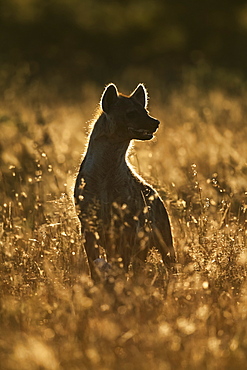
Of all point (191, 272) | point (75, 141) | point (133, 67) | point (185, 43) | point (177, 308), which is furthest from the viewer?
point (185, 43)

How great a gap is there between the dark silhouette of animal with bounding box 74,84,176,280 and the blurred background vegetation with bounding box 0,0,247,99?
1856 centimetres

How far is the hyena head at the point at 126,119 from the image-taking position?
701 centimetres

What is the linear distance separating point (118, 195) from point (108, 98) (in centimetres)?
92

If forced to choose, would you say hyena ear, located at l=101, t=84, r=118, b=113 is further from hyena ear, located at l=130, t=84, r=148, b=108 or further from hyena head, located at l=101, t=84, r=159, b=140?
hyena ear, located at l=130, t=84, r=148, b=108

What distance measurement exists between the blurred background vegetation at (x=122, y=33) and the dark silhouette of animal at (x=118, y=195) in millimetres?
18561

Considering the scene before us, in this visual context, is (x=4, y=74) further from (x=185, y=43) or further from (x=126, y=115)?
(x=185, y=43)

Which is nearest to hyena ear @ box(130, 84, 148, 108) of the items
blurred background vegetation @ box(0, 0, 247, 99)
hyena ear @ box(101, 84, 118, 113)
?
hyena ear @ box(101, 84, 118, 113)

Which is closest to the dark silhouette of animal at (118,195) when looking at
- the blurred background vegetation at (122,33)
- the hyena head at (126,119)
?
the hyena head at (126,119)

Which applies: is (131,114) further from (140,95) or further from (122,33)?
(122,33)

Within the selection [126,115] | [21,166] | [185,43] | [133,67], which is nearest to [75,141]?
[21,166]

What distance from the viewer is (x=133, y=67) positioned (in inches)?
1037

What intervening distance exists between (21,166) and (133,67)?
16.4 meters

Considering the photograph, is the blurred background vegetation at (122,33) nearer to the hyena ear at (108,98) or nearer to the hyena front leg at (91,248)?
the hyena ear at (108,98)

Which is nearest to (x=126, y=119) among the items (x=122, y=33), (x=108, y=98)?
(x=108, y=98)
